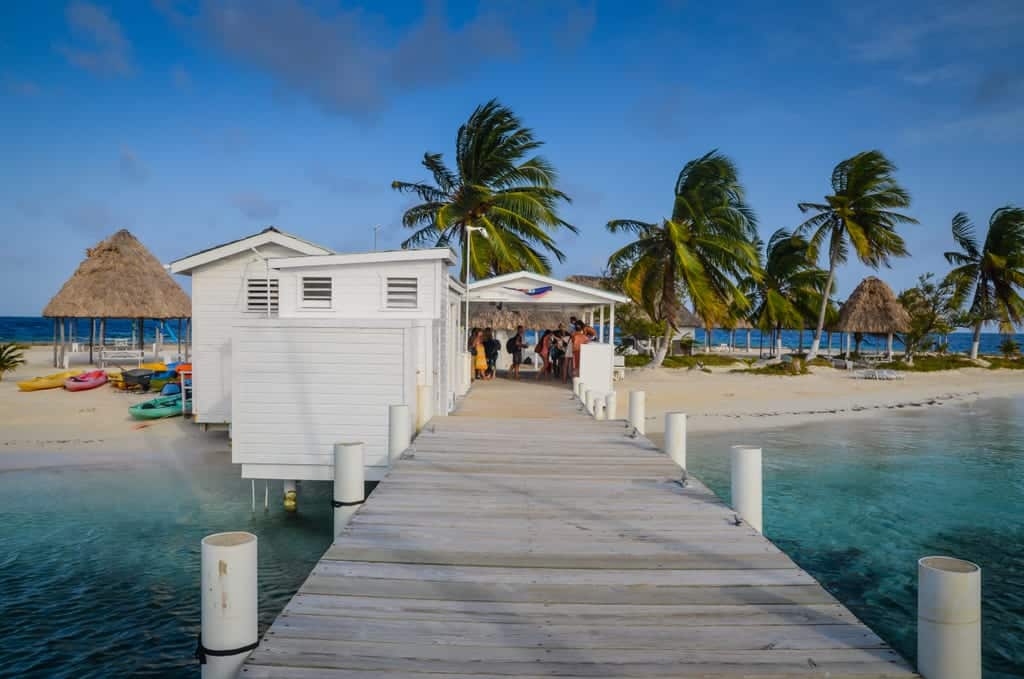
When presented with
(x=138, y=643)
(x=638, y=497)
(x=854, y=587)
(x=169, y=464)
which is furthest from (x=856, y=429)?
(x=138, y=643)

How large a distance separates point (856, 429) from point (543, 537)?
19311 millimetres

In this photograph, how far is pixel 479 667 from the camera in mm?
3611

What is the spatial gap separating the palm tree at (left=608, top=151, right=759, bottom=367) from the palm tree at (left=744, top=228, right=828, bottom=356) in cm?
1102

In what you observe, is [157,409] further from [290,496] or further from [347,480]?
[347,480]

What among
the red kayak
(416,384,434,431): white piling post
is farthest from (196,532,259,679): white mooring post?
the red kayak

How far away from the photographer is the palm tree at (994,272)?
4209 centimetres

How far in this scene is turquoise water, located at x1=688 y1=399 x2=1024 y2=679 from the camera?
886 cm

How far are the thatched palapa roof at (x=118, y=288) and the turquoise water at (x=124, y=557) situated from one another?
1803 centimetres

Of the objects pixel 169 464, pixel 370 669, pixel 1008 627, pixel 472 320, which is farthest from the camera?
pixel 472 320

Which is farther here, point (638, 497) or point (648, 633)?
point (638, 497)

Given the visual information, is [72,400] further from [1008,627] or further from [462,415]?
[1008,627]

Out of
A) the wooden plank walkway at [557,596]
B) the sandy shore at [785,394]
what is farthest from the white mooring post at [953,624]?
the sandy shore at [785,394]

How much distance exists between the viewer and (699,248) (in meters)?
30.3

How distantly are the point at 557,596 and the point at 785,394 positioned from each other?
26080mm
